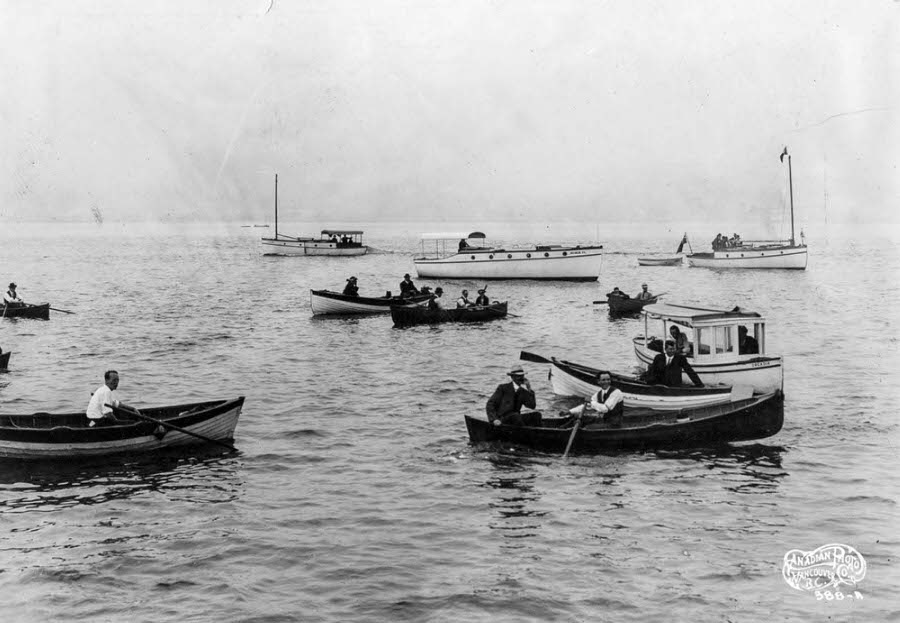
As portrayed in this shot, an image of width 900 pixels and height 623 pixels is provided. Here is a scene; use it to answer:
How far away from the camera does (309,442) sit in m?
19.9

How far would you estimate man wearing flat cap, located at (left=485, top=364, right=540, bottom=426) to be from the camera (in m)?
18.1

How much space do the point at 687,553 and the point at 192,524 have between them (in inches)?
325

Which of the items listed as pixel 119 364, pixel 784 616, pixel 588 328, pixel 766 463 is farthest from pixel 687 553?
pixel 588 328

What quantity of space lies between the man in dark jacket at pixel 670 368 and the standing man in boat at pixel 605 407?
2399mm

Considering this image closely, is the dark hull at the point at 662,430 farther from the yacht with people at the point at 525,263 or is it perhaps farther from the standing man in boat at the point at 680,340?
the yacht with people at the point at 525,263

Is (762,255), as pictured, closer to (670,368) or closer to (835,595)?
(670,368)

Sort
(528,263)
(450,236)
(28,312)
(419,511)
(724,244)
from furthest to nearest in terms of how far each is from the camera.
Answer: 1. (724,244)
2. (450,236)
3. (528,263)
4. (28,312)
5. (419,511)

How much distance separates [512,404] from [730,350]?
722cm

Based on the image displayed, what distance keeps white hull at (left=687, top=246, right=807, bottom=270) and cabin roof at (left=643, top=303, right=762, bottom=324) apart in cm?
6068

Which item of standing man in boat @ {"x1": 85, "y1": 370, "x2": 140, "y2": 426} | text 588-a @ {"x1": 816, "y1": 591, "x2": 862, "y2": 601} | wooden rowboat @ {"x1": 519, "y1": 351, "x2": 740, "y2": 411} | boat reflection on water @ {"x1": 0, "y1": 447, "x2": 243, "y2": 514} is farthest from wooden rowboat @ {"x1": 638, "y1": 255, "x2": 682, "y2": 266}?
text 588-a @ {"x1": 816, "y1": 591, "x2": 862, "y2": 601}

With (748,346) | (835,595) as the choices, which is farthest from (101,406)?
(748,346)

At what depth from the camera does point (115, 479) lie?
1680 cm

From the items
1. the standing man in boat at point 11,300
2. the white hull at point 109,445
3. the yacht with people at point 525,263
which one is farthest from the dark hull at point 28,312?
the yacht with people at point 525,263

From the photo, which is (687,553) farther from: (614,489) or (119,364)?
(119,364)
